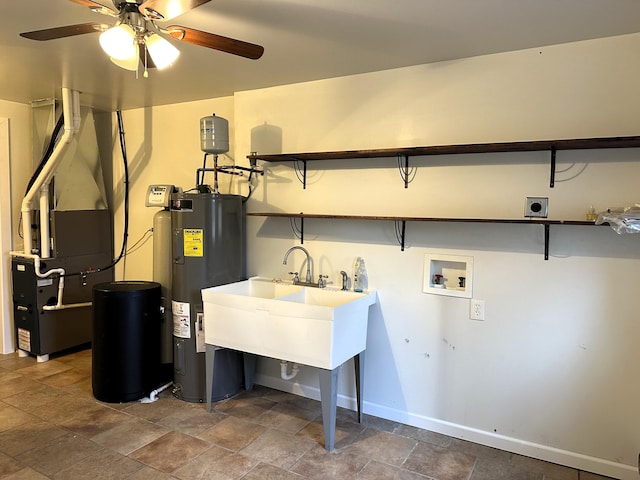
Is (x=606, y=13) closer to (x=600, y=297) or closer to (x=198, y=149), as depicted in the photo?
(x=600, y=297)

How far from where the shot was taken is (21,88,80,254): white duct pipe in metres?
3.73

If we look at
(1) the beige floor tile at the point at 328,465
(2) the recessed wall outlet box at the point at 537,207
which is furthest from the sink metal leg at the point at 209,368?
(2) the recessed wall outlet box at the point at 537,207

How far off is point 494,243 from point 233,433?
6.54 feet

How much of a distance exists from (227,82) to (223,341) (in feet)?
6.17

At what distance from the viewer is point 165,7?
1.67 metres

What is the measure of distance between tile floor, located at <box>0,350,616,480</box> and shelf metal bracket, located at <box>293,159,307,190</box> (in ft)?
5.34

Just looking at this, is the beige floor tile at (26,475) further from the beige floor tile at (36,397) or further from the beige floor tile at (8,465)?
the beige floor tile at (36,397)

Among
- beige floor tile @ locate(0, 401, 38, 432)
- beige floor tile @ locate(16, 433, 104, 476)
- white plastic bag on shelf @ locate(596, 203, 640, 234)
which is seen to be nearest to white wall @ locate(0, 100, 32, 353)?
beige floor tile @ locate(0, 401, 38, 432)

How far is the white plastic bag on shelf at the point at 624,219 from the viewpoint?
2.12 metres

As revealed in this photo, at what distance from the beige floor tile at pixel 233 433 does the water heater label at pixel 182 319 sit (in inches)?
26.9

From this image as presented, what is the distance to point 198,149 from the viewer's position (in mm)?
3949

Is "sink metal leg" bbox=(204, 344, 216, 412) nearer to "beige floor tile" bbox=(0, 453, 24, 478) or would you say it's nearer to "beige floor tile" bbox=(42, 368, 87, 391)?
"beige floor tile" bbox=(0, 453, 24, 478)

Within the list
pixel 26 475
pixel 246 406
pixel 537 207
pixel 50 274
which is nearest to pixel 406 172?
pixel 537 207

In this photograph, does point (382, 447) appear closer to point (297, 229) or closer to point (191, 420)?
point (191, 420)
